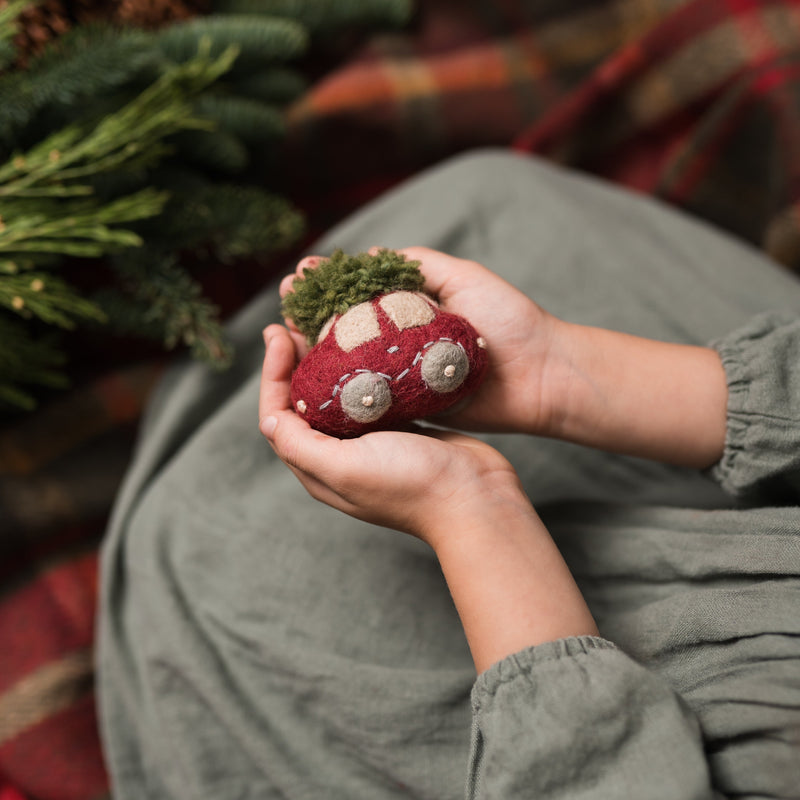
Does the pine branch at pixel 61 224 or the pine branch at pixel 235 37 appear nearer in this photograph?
the pine branch at pixel 61 224

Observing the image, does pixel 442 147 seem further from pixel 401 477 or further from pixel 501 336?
pixel 401 477

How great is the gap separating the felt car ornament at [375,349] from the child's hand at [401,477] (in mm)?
22

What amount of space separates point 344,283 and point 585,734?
42cm

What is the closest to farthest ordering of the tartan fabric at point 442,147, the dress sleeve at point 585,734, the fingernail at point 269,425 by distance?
the dress sleeve at point 585,734 < the fingernail at point 269,425 < the tartan fabric at point 442,147

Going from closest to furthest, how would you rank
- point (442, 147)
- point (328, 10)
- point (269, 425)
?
point (269, 425), point (328, 10), point (442, 147)

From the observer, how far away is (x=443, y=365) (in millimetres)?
541

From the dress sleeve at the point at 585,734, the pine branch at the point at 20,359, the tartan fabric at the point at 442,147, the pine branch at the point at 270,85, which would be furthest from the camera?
the pine branch at the point at 270,85

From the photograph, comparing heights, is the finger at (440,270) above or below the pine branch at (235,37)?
below

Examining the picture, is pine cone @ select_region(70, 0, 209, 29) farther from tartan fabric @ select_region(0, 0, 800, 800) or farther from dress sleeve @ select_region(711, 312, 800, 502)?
dress sleeve @ select_region(711, 312, 800, 502)

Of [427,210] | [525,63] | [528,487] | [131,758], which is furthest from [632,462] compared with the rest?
[525,63]

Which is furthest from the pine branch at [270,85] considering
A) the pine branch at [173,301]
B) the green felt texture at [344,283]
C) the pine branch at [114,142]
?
the green felt texture at [344,283]

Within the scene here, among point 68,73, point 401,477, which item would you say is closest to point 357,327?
point 401,477

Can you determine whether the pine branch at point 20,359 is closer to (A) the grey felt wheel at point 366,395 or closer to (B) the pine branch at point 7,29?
(B) the pine branch at point 7,29

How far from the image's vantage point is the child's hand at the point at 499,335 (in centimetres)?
67
